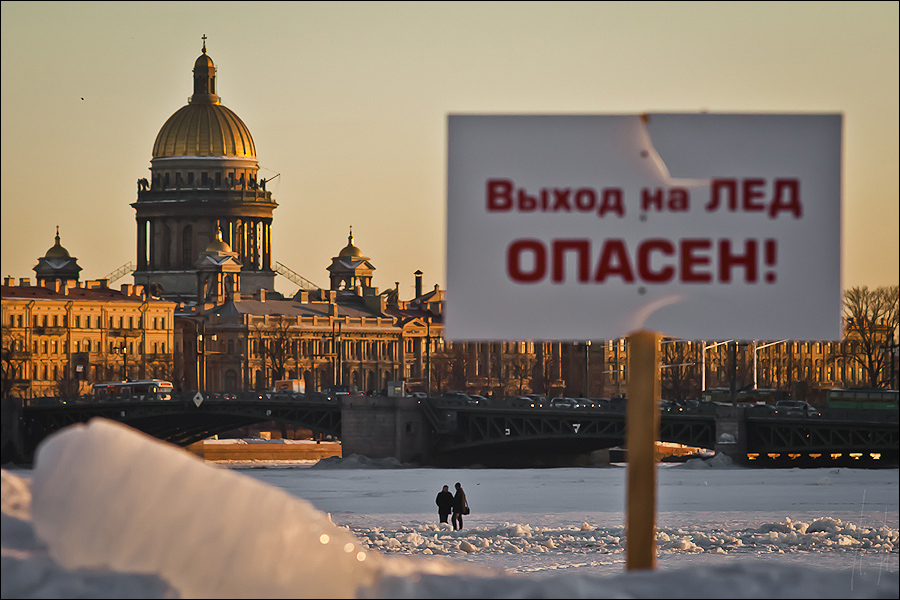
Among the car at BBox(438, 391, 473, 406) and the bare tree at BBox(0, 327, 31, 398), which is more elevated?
the bare tree at BBox(0, 327, 31, 398)

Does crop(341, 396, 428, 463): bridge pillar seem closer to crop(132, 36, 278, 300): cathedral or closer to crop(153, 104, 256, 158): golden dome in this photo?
crop(132, 36, 278, 300): cathedral

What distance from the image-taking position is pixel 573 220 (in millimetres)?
7191

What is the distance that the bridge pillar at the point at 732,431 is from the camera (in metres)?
68.4

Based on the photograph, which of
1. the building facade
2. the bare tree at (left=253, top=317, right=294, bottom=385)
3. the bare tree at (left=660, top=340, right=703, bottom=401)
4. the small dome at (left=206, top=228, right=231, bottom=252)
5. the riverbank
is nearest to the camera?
the riverbank

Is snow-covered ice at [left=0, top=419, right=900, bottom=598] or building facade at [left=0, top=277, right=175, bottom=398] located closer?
snow-covered ice at [left=0, top=419, right=900, bottom=598]

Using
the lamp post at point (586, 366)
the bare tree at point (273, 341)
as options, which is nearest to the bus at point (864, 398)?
the lamp post at point (586, 366)

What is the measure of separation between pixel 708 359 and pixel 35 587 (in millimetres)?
131139

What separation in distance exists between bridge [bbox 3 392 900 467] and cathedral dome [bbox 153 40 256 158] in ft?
280

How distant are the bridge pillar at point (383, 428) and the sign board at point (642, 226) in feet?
251

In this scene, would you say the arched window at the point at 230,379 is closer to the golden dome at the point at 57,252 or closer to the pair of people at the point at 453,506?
the golden dome at the point at 57,252

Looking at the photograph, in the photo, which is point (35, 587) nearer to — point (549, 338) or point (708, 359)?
point (549, 338)

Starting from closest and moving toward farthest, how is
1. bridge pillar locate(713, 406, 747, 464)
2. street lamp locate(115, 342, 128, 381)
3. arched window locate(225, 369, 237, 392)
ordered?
bridge pillar locate(713, 406, 747, 464) < street lamp locate(115, 342, 128, 381) < arched window locate(225, 369, 237, 392)

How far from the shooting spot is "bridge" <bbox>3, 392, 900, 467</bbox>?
64688mm

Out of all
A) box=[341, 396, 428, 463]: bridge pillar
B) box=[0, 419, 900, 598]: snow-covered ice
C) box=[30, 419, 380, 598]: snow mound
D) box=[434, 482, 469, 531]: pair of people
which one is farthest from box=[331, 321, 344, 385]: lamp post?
box=[30, 419, 380, 598]: snow mound
